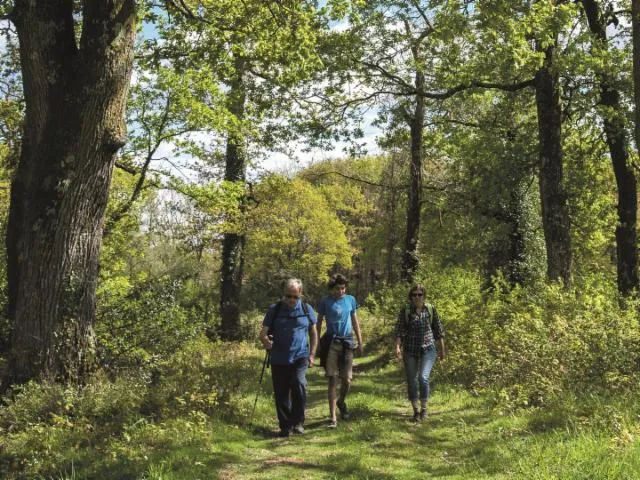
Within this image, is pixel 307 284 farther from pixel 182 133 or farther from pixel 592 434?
pixel 592 434

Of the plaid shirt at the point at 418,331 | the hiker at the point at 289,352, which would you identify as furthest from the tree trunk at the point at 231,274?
the hiker at the point at 289,352

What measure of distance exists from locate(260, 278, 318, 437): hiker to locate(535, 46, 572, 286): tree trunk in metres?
6.65

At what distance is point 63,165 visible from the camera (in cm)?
699

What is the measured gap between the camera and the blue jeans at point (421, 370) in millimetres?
8062

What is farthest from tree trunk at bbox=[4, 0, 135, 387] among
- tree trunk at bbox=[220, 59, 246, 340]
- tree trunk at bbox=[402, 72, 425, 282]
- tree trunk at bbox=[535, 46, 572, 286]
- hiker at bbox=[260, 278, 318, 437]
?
tree trunk at bbox=[402, 72, 425, 282]

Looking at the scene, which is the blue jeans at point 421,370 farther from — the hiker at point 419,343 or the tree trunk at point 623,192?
the tree trunk at point 623,192

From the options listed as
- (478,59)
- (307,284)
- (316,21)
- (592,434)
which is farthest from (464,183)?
(307,284)

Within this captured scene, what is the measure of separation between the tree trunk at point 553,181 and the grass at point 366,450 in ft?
15.3

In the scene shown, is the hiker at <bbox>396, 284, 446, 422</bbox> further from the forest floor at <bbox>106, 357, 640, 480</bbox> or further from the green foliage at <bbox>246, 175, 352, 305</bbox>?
the green foliage at <bbox>246, 175, 352, 305</bbox>

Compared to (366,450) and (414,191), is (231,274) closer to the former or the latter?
(414,191)

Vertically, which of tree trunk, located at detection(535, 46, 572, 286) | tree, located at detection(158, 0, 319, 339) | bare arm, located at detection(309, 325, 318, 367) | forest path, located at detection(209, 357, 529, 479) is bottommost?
forest path, located at detection(209, 357, 529, 479)

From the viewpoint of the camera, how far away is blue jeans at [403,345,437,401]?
806cm

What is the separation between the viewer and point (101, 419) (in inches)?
254

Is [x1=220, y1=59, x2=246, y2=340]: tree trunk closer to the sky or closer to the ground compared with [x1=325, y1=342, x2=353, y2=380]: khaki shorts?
closer to the sky
